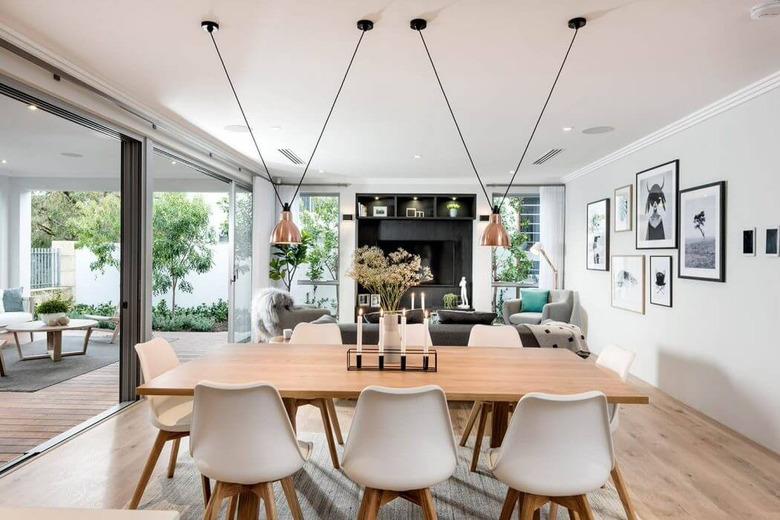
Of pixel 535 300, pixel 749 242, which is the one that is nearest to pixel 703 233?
pixel 749 242

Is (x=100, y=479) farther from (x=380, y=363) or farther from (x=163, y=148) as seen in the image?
(x=163, y=148)

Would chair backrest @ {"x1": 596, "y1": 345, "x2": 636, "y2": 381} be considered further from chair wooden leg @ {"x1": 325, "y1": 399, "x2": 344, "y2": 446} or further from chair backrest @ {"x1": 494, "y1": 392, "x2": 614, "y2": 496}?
chair wooden leg @ {"x1": 325, "y1": 399, "x2": 344, "y2": 446}

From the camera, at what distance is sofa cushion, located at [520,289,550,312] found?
6938 millimetres

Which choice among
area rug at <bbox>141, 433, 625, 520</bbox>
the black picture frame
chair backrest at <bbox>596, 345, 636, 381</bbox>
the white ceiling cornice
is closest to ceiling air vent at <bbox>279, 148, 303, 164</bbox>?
area rug at <bbox>141, 433, 625, 520</bbox>

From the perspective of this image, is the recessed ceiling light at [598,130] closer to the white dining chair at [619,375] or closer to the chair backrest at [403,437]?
the white dining chair at [619,375]

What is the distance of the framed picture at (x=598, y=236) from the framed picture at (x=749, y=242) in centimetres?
242

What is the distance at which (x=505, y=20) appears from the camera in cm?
240

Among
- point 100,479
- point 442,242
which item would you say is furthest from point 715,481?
point 442,242

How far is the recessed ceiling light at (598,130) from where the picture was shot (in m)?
4.40

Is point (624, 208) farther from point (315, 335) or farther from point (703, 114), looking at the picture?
point (315, 335)

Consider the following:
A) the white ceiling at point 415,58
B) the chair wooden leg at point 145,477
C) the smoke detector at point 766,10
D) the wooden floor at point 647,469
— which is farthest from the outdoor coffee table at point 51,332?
the smoke detector at point 766,10

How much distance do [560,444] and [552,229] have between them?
6.19 m

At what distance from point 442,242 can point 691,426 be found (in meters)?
4.81

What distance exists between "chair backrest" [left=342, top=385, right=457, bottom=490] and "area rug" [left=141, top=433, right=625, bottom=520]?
2.29 feet
